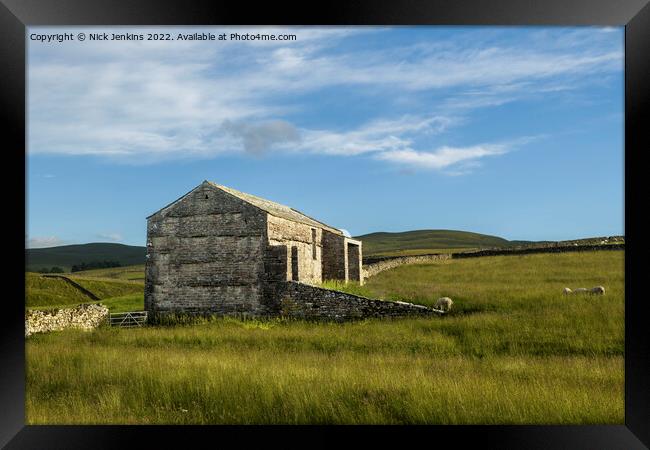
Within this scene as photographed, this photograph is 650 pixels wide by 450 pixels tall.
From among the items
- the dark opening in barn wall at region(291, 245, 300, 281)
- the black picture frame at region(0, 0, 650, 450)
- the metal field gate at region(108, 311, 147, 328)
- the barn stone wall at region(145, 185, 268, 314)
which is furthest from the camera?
the dark opening in barn wall at region(291, 245, 300, 281)

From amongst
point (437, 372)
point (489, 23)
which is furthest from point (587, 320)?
point (489, 23)

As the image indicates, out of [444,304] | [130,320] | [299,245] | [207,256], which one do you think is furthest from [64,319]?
[444,304]

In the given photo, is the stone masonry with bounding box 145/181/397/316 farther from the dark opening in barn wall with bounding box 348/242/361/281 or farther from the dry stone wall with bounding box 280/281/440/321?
the dark opening in barn wall with bounding box 348/242/361/281

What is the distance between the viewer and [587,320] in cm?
1515

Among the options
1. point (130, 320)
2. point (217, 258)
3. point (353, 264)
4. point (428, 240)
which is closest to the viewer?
point (130, 320)

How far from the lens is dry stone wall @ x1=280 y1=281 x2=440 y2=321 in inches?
728

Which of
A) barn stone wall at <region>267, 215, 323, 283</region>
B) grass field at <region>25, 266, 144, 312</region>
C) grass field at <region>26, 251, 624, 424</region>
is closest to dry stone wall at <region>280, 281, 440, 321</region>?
grass field at <region>26, 251, 624, 424</region>

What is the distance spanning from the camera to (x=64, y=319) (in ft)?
65.7

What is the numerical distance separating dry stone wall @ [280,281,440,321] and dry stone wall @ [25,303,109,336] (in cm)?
734

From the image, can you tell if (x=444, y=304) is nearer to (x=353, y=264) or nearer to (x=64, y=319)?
(x=64, y=319)

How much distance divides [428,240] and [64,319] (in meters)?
107
